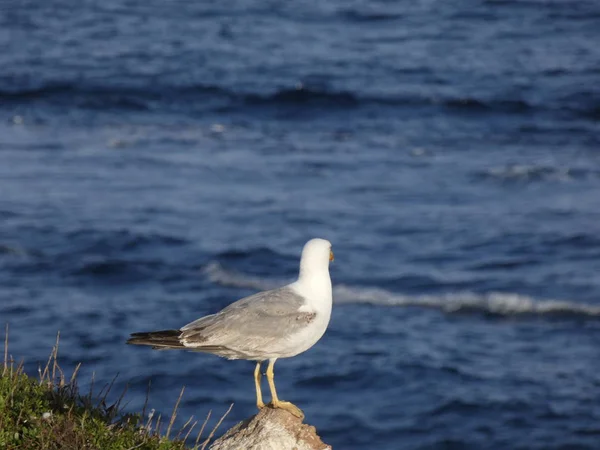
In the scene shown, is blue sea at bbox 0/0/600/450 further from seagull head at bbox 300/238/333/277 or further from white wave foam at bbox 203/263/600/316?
seagull head at bbox 300/238/333/277

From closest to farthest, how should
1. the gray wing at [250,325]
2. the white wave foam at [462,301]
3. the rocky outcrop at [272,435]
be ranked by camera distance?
the rocky outcrop at [272,435], the gray wing at [250,325], the white wave foam at [462,301]

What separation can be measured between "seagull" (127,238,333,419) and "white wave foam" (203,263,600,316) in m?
8.32

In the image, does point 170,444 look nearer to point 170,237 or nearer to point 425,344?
point 425,344

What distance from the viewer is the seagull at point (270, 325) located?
7.24m

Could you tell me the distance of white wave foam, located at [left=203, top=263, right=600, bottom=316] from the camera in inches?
618

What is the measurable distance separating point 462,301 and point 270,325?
29.3 feet

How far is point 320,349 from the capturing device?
14516 mm

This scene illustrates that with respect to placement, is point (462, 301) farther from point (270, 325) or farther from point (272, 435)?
point (272, 435)

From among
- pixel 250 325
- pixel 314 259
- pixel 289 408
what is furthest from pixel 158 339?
pixel 314 259

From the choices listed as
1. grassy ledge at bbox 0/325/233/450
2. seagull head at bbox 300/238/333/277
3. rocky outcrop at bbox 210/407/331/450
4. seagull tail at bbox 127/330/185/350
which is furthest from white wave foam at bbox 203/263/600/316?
seagull tail at bbox 127/330/185/350

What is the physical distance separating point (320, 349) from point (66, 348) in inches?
128

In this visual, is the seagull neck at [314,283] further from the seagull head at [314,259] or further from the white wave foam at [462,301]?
the white wave foam at [462,301]

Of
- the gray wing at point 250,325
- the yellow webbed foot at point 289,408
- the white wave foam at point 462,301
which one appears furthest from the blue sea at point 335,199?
the gray wing at point 250,325

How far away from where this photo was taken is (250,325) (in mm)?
7352
